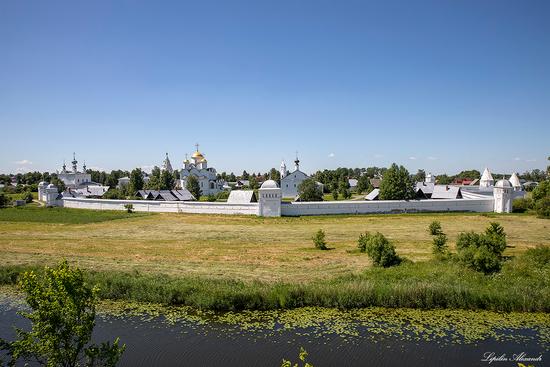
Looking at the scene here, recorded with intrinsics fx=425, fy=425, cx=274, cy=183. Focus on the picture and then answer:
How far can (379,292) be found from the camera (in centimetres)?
1496

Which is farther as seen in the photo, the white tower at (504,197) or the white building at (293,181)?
the white building at (293,181)

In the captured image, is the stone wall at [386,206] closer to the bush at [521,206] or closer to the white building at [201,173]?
the bush at [521,206]

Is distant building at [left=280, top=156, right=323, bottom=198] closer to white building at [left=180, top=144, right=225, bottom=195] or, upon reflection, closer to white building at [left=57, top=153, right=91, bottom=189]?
white building at [left=180, top=144, right=225, bottom=195]

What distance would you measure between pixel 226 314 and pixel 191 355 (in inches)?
111

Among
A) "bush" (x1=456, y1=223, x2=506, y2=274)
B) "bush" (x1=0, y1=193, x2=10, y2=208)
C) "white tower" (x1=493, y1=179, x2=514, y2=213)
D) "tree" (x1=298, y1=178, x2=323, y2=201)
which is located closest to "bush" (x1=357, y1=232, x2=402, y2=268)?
"bush" (x1=456, y1=223, x2=506, y2=274)

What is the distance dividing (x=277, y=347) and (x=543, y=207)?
35021 millimetres

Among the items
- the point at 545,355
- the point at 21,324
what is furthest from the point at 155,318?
the point at 545,355

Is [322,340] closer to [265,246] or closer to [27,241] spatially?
[265,246]

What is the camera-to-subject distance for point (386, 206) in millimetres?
40938

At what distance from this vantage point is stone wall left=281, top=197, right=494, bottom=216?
39594 mm

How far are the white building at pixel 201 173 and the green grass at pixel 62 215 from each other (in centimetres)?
2448

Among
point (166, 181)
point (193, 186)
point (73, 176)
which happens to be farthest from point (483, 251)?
point (73, 176)

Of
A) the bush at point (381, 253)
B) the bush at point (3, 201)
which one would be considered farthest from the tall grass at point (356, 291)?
the bush at point (3, 201)

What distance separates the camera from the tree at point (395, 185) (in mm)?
44031
